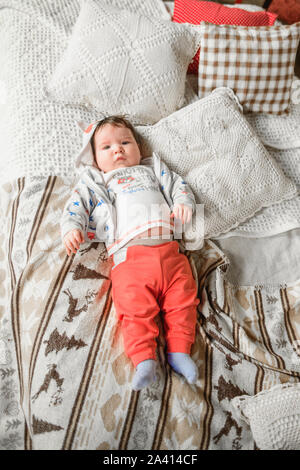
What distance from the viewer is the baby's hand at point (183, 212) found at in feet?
3.77

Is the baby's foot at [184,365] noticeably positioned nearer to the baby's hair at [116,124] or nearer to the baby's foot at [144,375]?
the baby's foot at [144,375]

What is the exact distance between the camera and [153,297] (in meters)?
1.04

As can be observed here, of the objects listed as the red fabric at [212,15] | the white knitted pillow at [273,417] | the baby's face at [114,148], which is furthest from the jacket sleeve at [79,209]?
the red fabric at [212,15]

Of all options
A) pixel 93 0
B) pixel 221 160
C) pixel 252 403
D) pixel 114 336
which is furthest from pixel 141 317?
pixel 93 0

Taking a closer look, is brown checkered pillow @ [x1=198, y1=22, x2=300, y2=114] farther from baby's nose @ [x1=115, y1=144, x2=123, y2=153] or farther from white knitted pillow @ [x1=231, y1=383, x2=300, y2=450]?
white knitted pillow @ [x1=231, y1=383, x2=300, y2=450]

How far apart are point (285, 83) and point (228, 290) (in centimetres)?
87

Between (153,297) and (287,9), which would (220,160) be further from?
(287,9)

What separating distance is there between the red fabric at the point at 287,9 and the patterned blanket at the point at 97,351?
1.41 meters

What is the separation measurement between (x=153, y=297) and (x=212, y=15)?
1239mm

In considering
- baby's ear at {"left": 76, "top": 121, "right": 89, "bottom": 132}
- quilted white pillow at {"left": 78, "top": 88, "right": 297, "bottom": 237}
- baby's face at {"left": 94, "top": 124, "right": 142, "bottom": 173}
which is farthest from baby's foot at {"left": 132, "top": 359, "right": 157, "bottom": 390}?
baby's ear at {"left": 76, "top": 121, "right": 89, "bottom": 132}
